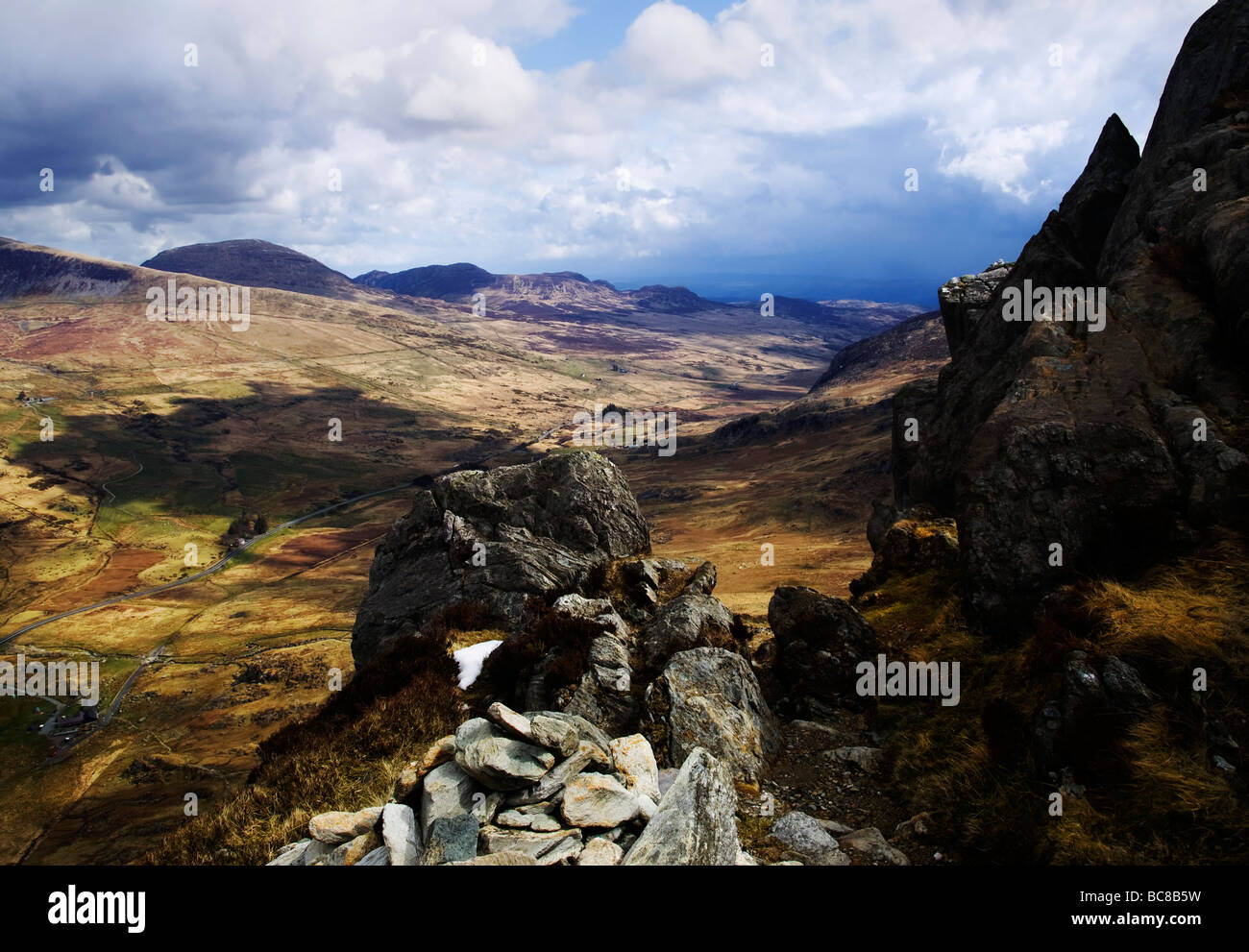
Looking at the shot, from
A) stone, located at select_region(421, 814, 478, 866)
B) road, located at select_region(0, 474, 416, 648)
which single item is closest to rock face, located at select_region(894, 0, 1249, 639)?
stone, located at select_region(421, 814, 478, 866)

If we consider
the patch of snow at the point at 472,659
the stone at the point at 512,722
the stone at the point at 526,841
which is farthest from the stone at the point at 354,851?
the patch of snow at the point at 472,659

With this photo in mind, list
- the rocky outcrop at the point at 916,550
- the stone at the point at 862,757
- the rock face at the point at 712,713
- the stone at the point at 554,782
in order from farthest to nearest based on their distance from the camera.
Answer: the rocky outcrop at the point at 916,550 → the stone at the point at 862,757 → the rock face at the point at 712,713 → the stone at the point at 554,782

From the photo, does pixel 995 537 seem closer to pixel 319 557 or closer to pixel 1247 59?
pixel 1247 59

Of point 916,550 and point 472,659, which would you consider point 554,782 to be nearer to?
point 472,659

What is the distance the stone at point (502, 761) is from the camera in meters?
10.0

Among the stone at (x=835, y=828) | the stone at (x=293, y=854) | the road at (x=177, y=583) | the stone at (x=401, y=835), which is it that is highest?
the stone at (x=401, y=835)

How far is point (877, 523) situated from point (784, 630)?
18615mm

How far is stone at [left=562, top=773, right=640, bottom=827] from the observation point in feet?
30.0

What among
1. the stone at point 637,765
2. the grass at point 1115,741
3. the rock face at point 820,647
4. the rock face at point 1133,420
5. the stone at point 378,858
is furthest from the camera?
the rock face at point 820,647

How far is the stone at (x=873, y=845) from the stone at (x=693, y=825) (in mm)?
3525

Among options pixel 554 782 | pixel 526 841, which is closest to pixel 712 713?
pixel 554 782

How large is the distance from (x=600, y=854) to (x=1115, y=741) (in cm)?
887

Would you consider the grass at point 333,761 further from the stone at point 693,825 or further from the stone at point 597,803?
the stone at point 693,825

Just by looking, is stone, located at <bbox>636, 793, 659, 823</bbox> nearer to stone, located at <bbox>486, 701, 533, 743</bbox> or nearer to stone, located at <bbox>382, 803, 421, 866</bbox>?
stone, located at <bbox>486, 701, 533, 743</bbox>
